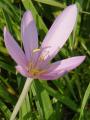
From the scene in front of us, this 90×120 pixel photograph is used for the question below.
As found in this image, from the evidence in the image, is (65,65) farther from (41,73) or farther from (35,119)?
(35,119)

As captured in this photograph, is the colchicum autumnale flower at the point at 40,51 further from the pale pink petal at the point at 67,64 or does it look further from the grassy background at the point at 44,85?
the grassy background at the point at 44,85

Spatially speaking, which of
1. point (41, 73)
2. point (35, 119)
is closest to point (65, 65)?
point (41, 73)

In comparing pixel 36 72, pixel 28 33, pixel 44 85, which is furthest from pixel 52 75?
pixel 44 85

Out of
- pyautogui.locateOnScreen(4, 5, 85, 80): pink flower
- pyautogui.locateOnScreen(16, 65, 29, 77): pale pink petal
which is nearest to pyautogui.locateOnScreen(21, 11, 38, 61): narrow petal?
pyautogui.locateOnScreen(4, 5, 85, 80): pink flower

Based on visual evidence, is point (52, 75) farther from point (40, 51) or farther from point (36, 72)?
point (40, 51)

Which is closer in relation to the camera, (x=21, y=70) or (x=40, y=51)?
(x=21, y=70)

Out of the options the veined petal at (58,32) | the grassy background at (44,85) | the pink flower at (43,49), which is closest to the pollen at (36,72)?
the pink flower at (43,49)
